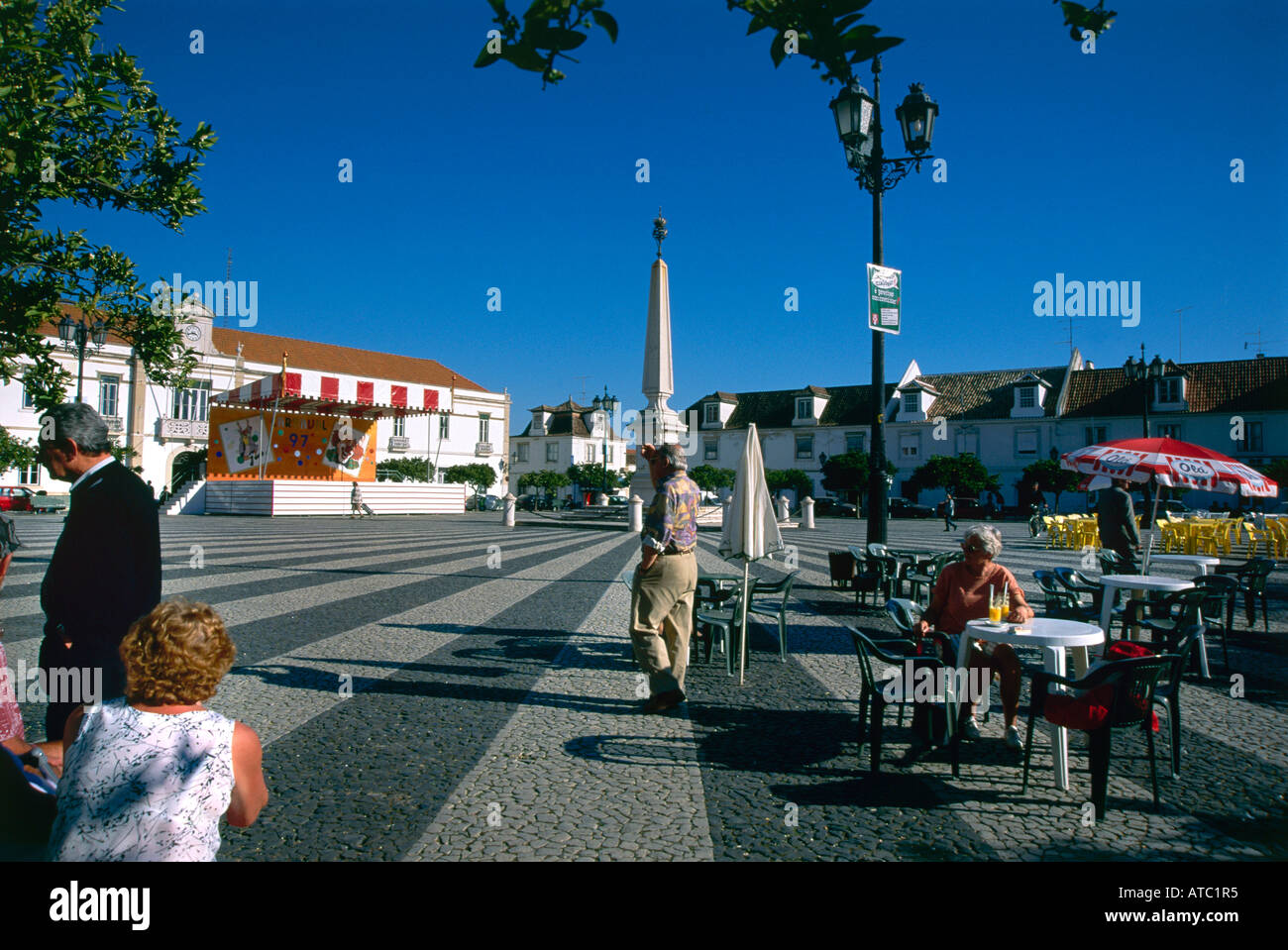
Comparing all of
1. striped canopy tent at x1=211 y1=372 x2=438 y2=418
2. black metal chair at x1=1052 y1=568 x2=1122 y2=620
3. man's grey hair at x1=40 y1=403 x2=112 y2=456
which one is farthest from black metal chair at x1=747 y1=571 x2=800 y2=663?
striped canopy tent at x1=211 y1=372 x2=438 y2=418

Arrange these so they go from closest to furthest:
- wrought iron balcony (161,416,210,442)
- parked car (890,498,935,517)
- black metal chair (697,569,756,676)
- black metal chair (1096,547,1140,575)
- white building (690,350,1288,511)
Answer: black metal chair (697,569,756,676)
black metal chair (1096,547,1140,575)
white building (690,350,1288,511)
wrought iron balcony (161,416,210,442)
parked car (890,498,935,517)

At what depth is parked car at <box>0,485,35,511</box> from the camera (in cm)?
3372

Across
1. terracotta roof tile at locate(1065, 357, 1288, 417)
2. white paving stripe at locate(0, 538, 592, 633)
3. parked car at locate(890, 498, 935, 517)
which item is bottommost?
white paving stripe at locate(0, 538, 592, 633)

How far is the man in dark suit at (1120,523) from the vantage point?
8.32 meters

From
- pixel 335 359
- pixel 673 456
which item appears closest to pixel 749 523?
pixel 673 456

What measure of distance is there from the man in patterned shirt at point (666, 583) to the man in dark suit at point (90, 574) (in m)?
2.79

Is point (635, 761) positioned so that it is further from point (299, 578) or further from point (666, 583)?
point (299, 578)

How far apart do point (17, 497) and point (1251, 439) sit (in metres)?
61.1

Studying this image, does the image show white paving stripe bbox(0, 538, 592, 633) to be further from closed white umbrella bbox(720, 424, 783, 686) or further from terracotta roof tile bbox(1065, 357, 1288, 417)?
terracotta roof tile bbox(1065, 357, 1288, 417)

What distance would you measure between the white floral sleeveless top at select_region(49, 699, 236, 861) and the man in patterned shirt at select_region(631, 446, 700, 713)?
3112mm

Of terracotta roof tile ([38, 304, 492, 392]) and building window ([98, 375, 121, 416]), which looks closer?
building window ([98, 375, 121, 416])

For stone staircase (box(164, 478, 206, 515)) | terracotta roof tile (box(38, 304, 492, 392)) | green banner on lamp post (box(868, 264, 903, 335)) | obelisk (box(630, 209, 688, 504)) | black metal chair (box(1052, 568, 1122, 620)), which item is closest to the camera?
black metal chair (box(1052, 568, 1122, 620))
